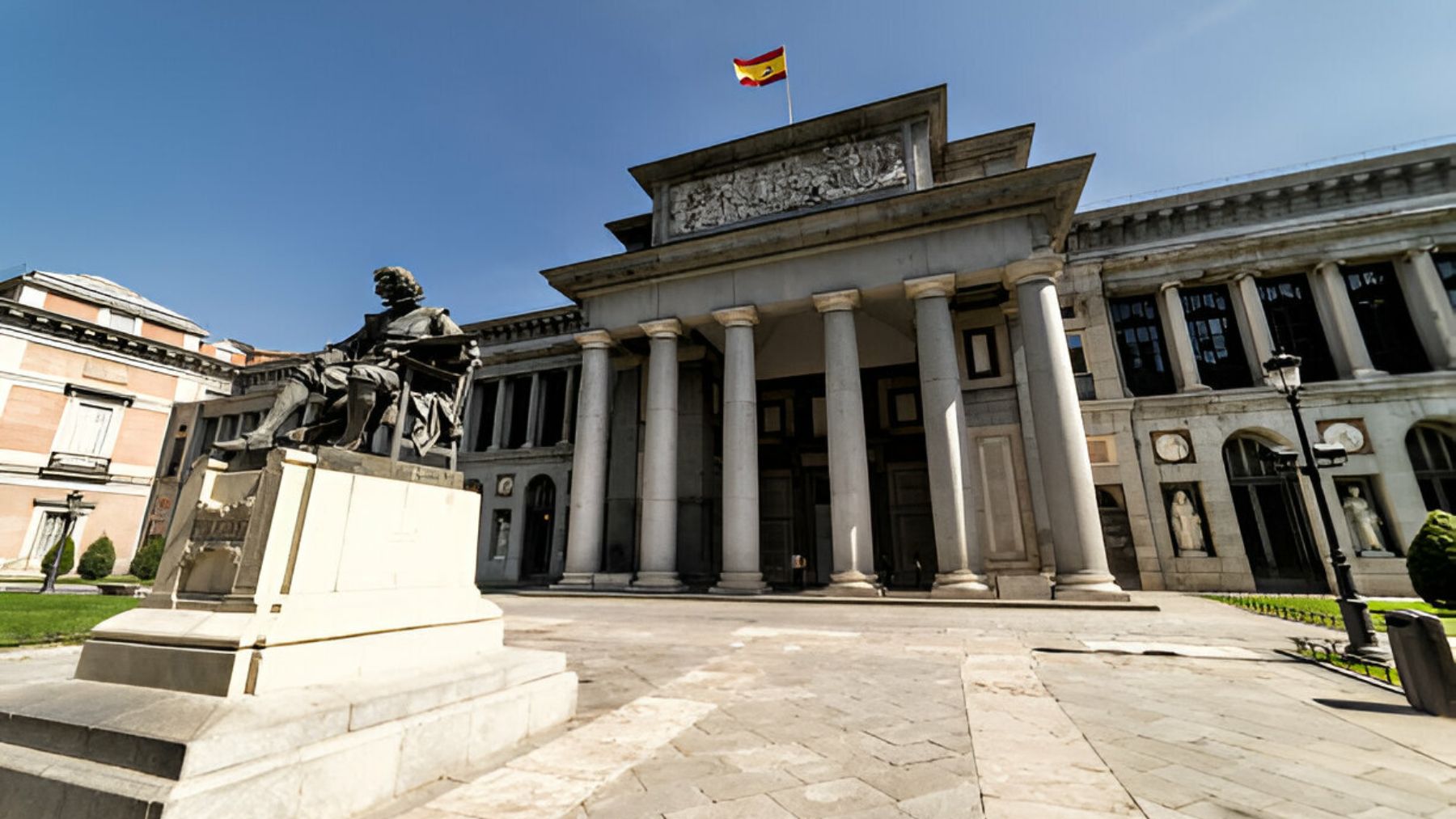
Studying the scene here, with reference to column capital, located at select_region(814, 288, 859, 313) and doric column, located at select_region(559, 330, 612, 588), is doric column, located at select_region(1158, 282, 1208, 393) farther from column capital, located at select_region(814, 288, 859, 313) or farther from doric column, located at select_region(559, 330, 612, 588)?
doric column, located at select_region(559, 330, 612, 588)

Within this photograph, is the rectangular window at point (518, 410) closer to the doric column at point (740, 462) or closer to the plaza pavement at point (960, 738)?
the doric column at point (740, 462)

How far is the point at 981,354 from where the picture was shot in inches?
727

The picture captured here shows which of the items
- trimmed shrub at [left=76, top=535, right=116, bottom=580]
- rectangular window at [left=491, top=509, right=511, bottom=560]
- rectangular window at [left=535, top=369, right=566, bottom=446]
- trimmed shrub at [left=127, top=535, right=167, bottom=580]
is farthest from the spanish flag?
trimmed shrub at [left=76, top=535, right=116, bottom=580]

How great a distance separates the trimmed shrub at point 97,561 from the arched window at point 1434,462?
52433 mm

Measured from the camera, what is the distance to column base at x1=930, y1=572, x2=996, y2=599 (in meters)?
13.2

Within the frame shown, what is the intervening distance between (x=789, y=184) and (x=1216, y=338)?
55.9ft

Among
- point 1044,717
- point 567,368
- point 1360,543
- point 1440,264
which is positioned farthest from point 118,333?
point 1440,264

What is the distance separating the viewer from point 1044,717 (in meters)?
4.05

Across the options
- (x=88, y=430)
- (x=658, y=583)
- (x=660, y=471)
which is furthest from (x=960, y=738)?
(x=88, y=430)

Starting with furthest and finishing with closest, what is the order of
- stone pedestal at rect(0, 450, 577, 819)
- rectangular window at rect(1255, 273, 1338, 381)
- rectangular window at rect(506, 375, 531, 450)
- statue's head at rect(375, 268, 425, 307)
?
rectangular window at rect(506, 375, 531, 450), rectangular window at rect(1255, 273, 1338, 381), statue's head at rect(375, 268, 425, 307), stone pedestal at rect(0, 450, 577, 819)

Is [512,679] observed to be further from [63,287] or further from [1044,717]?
[63,287]

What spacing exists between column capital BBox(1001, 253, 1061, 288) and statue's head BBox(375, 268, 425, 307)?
49.3ft

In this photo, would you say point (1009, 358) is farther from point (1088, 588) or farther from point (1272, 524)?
point (1272, 524)

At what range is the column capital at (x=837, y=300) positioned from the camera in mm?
16516
